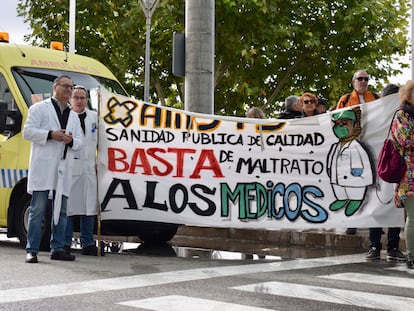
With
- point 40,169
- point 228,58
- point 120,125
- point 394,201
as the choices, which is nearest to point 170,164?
point 120,125

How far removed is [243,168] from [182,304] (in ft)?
11.9

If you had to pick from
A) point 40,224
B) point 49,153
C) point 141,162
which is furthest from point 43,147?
point 141,162

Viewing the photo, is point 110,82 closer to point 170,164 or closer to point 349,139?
point 170,164

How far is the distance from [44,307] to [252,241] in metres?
5.79

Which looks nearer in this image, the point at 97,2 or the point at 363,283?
the point at 363,283

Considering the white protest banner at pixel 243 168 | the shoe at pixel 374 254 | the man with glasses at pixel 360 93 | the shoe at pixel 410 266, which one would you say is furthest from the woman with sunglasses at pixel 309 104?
the shoe at pixel 410 266

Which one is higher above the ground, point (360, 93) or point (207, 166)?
point (360, 93)

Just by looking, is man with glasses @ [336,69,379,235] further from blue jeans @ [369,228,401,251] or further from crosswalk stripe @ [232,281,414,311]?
crosswalk stripe @ [232,281,414,311]

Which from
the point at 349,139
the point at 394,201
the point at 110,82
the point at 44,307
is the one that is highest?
the point at 110,82

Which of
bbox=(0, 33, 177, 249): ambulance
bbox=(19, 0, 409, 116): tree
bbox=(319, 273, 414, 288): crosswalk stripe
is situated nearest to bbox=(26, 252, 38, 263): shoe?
bbox=(0, 33, 177, 249): ambulance

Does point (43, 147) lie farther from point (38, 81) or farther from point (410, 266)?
point (410, 266)

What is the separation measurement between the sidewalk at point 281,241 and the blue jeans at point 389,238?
623 mm

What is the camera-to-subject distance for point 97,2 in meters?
24.2

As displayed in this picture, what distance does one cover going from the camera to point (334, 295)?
22.4 feet
